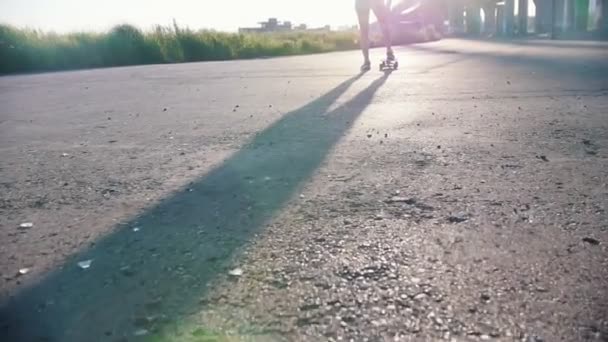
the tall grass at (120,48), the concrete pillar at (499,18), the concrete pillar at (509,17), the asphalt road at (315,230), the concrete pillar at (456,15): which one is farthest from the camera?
the concrete pillar at (456,15)

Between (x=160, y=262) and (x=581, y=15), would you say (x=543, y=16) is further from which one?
(x=160, y=262)

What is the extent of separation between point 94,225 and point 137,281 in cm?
53

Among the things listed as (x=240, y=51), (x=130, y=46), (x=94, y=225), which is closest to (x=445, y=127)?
(x=94, y=225)

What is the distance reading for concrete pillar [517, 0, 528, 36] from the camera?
85.0 feet

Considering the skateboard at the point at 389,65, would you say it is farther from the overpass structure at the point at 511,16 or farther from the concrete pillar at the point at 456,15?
the concrete pillar at the point at 456,15

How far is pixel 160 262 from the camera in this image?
1486 millimetres

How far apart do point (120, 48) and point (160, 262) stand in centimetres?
1926

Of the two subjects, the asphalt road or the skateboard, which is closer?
the asphalt road

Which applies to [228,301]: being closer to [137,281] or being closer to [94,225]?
[137,281]

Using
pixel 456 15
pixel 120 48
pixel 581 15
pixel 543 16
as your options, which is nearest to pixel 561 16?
pixel 543 16

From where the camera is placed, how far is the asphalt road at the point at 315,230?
118 cm

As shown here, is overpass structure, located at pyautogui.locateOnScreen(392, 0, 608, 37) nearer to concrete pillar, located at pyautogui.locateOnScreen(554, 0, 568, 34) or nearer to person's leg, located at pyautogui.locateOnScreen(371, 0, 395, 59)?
concrete pillar, located at pyautogui.locateOnScreen(554, 0, 568, 34)

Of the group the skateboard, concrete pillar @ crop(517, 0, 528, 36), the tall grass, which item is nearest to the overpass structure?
concrete pillar @ crop(517, 0, 528, 36)

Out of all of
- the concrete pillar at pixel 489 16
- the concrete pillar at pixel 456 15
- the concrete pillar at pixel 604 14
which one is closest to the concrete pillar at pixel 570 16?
the concrete pillar at pixel 604 14
